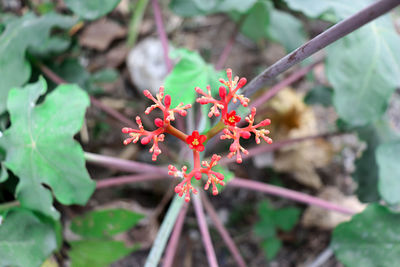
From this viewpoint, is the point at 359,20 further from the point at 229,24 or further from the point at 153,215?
the point at 229,24

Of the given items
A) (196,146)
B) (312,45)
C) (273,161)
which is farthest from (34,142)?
(273,161)

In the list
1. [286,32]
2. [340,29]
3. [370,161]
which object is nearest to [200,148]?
[340,29]

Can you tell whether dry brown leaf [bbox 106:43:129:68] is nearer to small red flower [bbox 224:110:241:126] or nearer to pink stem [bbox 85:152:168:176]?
pink stem [bbox 85:152:168:176]

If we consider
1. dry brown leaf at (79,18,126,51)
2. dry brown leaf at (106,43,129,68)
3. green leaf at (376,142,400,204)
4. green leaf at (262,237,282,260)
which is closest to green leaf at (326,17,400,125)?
green leaf at (376,142,400,204)

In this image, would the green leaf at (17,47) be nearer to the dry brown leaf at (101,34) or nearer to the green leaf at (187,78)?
the green leaf at (187,78)

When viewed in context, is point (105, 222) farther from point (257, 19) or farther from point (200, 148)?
point (257, 19)
